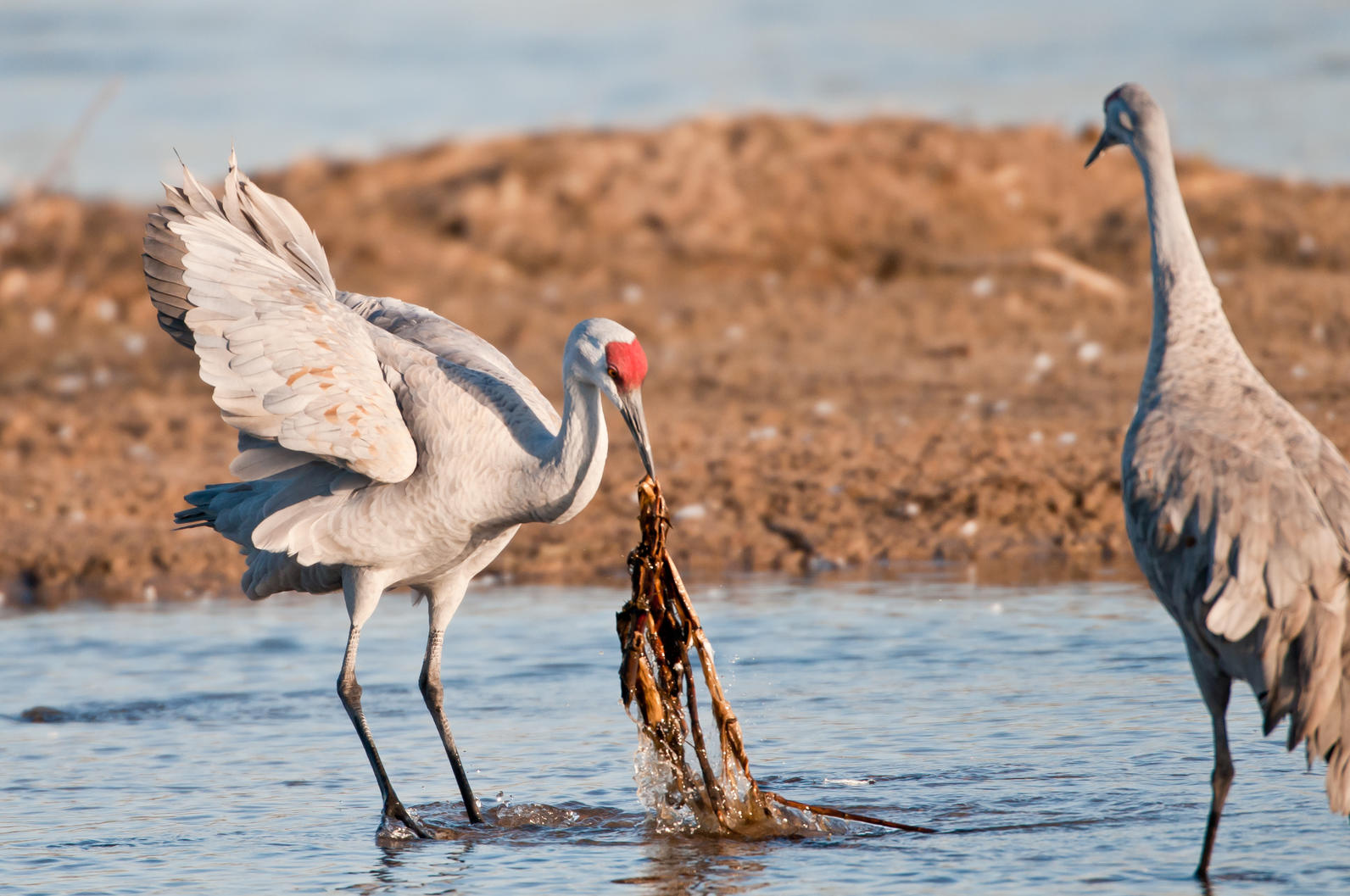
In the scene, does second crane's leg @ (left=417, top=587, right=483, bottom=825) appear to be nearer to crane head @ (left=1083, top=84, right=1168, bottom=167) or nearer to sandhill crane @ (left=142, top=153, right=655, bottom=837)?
sandhill crane @ (left=142, top=153, right=655, bottom=837)

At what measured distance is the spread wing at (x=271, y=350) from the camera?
5359 millimetres

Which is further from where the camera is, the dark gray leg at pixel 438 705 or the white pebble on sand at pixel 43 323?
the white pebble on sand at pixel 43 323

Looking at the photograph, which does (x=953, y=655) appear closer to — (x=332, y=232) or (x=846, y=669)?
(x=846, y=669)

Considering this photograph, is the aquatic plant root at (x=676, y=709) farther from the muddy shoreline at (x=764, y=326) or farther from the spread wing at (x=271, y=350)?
the muddy shoreline at (x=764, y=326)

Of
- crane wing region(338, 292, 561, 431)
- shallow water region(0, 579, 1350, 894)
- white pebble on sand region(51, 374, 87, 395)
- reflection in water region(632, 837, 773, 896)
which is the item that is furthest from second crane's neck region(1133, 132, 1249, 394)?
white pebble on sand region(51, 374, 87, 395)

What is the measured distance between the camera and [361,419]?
5379mm

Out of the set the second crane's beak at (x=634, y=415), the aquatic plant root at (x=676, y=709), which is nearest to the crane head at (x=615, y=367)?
the second crane's beak at (x=634, y=415)

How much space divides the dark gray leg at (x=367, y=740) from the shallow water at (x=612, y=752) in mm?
82

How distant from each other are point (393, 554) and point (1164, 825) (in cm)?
254

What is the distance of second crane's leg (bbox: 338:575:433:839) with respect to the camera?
18.2 ft

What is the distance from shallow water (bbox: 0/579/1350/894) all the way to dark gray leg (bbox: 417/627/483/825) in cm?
13

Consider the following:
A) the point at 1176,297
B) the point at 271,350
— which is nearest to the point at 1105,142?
the point at 1176,297

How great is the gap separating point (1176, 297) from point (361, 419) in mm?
2489

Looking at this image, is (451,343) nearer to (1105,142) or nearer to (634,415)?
(634,415)
